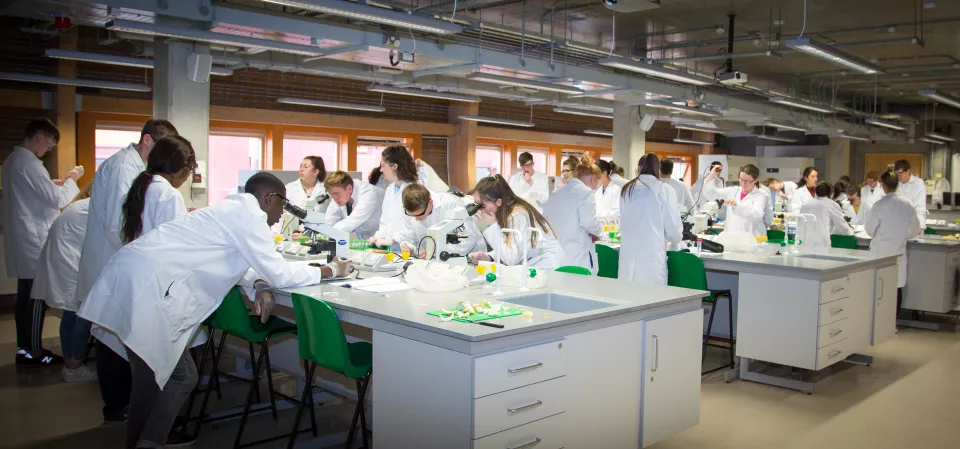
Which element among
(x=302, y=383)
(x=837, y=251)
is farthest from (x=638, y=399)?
(x=837, y=251)

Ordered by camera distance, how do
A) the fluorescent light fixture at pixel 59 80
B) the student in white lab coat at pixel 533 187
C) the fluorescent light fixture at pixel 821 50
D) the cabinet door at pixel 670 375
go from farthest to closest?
the student in white lab coat at pixel 533 187
the fluorescent light fixture at pixel 59 80
the fluorescent light fixture at pixel 821 50
the cabinet door at pixel 670 375

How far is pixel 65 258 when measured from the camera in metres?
4.88

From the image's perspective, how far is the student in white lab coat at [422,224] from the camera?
14.6 feet

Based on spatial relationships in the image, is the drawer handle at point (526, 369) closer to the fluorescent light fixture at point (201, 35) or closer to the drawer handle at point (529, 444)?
the drawer handle at point (529, 444)

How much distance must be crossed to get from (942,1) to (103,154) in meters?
9.80

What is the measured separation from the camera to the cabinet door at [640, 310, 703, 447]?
3.09m

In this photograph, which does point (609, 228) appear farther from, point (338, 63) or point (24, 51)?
point (24, 51)

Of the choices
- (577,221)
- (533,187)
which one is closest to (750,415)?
(577,221)

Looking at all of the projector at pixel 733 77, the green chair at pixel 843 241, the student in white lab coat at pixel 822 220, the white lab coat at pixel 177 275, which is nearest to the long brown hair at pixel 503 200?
the white lab coat at pixel 177 275

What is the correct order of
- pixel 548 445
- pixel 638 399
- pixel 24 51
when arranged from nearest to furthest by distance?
pixel 548 445 → pixel 638 399 → pixel 24 51

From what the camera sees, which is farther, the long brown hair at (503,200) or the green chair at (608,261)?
the green chair at (608,261)

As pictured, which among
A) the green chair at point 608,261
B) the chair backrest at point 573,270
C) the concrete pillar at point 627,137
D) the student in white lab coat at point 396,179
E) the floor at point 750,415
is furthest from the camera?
the concrete pillar at point 627,137

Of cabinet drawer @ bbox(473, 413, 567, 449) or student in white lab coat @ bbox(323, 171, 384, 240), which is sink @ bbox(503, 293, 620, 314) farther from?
student in white lab coat @ bbox(323, 171, 384, 240)

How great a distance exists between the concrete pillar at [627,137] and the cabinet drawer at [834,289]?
7040 millimetres
